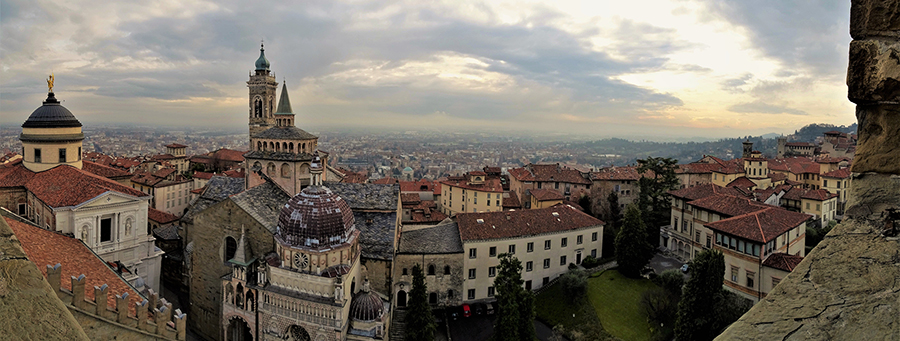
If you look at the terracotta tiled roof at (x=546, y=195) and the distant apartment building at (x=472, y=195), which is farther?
the distant apartment building at (x=472, y=195)

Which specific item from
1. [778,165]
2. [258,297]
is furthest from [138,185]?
[778,165]

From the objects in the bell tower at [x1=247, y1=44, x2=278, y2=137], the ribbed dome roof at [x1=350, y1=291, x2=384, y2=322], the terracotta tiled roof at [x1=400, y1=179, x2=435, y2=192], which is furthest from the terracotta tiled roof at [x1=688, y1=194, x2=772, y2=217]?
the bell tower at [x1=247, y1=44, x2=278, y2=137]

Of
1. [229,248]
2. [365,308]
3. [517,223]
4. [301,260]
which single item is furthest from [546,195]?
[229,248]

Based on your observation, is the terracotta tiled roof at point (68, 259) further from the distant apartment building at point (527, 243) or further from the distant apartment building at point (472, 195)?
the distant apartment building at point (472, 195)

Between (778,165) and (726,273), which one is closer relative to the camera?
(726,273)

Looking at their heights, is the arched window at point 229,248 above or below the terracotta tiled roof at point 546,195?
below

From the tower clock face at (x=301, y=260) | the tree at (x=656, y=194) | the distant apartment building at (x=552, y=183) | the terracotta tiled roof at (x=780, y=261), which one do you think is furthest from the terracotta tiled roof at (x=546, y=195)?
the tower clock face at (x=301, y=260)

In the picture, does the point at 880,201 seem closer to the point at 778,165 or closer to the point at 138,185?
the point at 138,185
